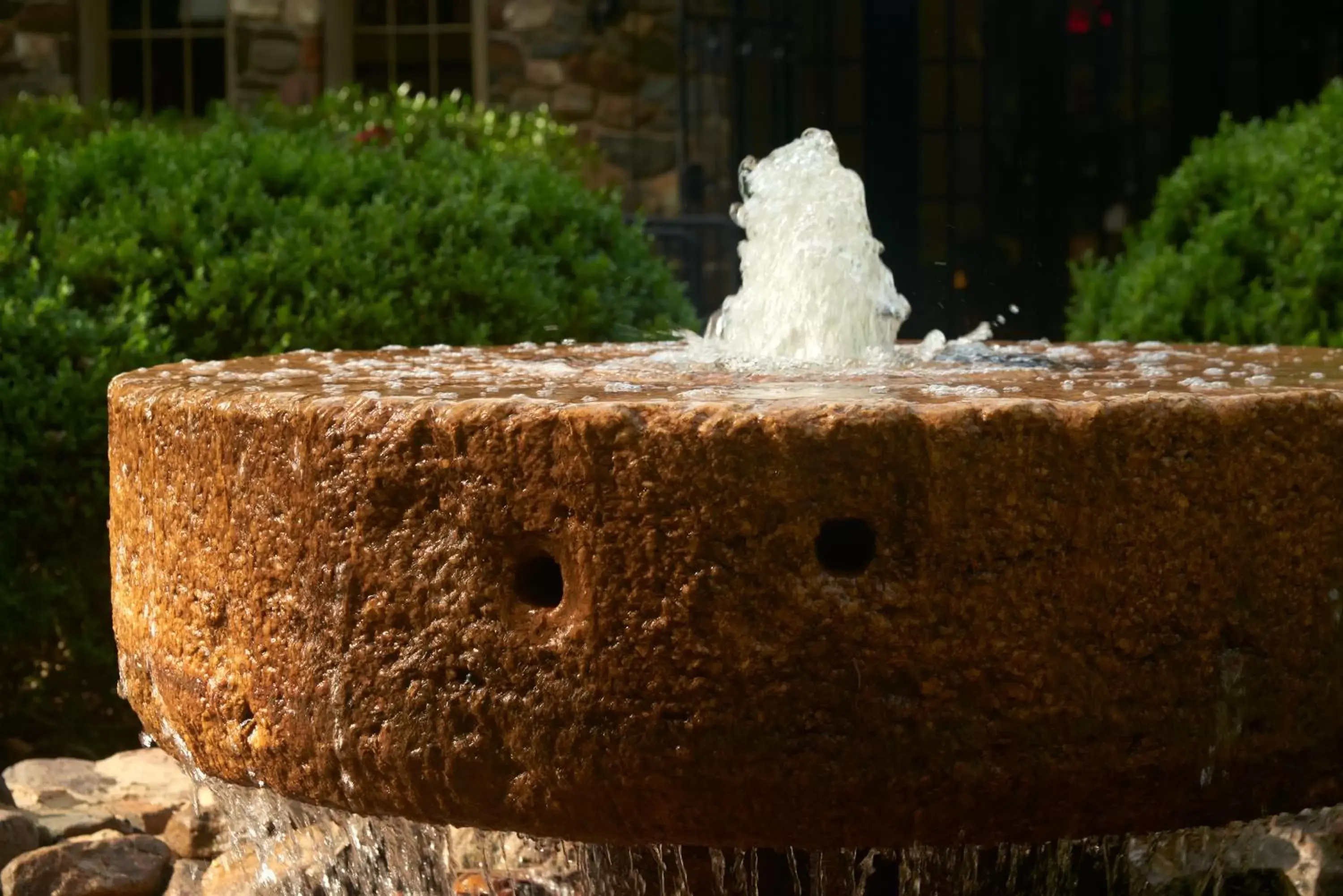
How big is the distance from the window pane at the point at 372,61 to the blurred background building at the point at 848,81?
1 centimetres

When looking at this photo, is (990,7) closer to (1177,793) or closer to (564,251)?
(564,251)

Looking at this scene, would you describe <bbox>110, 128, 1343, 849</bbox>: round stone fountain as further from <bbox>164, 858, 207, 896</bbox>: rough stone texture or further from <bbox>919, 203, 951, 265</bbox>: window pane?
<bbox>919, 203, 951, 265</bbox>: window pane

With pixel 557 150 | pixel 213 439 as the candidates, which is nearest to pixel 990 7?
pixel 557 150

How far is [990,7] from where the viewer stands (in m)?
9.14

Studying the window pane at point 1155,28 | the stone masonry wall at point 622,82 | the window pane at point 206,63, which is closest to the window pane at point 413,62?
the stone masonry wall at point 622,82

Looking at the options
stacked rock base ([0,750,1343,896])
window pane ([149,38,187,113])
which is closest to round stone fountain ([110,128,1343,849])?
stacked rock base ([0,750,1343,896])

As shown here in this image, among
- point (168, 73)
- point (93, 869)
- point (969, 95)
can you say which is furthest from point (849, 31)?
point (93, 869)

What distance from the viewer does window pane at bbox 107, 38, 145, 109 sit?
29.5 feet

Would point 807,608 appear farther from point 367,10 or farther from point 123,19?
point 123,19

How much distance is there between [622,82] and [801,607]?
21.0ft

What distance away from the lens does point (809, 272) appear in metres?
3.51

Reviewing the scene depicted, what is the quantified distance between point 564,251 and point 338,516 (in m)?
2.96

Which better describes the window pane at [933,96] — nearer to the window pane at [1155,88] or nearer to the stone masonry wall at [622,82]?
the window pane at [1155,88]

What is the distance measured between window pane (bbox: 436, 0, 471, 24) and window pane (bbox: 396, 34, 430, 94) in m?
0.15
